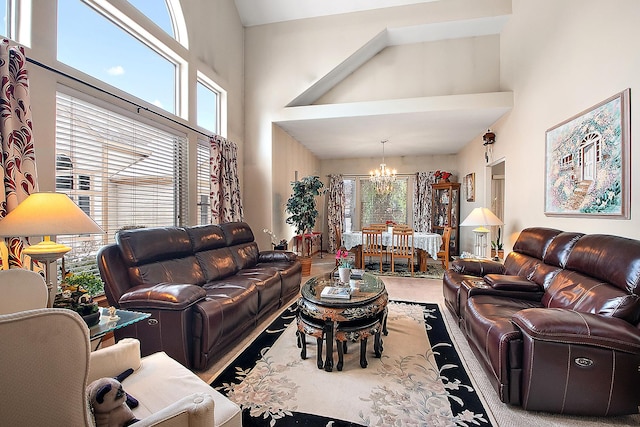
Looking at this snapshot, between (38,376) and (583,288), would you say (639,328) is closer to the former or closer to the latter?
(583,288)

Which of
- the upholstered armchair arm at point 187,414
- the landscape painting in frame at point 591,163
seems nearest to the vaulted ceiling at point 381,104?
the landscape painting in frame at point 591,163

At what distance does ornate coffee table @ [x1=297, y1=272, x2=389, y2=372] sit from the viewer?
2146mm

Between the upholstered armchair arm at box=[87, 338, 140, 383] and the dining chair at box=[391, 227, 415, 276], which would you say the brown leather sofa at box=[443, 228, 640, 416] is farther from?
the dining chair at box=[391, 227, 415, 276]

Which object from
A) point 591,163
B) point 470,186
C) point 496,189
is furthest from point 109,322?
point 470,186

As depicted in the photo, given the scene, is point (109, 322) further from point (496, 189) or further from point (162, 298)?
point (496, 189)

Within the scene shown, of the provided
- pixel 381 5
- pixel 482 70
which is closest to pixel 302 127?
pixel 381 5

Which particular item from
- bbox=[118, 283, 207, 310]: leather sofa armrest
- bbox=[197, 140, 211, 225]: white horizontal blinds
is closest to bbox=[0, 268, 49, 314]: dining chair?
bbox=[118, 283, 207, 310]: leather sofa armrest

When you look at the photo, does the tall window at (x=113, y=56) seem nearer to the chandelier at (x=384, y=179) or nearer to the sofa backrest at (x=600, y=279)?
the chandelier at (x=384, y=179)

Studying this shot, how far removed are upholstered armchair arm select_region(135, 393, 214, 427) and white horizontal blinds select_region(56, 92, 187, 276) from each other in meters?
2.18

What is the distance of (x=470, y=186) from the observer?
601 centimetres

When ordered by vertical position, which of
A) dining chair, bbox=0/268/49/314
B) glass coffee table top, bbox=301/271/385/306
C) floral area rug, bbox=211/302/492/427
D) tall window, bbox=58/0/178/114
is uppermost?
tall window, bbox=58/0/178/114

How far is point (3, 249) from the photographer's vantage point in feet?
6.28

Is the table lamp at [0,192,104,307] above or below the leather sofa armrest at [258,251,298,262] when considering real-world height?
above

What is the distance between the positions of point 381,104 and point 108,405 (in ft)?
14.7
